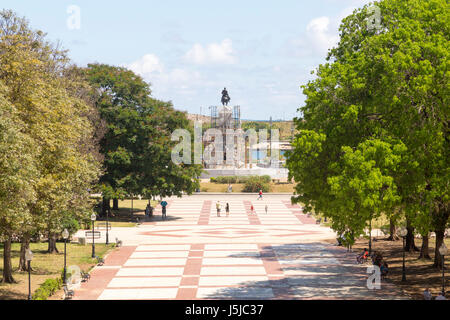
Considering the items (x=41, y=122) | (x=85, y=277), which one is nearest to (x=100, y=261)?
(x=85, y=277)

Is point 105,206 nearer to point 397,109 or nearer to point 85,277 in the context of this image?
point 85,277

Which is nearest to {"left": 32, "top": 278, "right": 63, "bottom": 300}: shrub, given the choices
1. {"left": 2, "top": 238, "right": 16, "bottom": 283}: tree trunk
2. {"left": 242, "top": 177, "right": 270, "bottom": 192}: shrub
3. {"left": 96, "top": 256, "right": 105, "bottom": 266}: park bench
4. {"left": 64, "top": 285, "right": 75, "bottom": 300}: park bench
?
{"left": 64, "top": 285, "right": 75, "bottom": 300}: park bench

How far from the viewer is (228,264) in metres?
33.3

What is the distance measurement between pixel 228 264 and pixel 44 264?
35.4ft

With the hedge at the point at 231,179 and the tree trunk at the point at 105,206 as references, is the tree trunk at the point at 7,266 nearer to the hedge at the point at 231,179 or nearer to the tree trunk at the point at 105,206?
the tree trunk at the point at 105,206

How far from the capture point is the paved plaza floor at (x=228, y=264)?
86.3 feet

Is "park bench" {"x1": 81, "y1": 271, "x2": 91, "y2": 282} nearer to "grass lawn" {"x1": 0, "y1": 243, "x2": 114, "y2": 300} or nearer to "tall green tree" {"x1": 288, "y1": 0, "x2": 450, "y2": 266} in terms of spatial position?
"grass lawn" {"x1": 0, "y1": 243, "x2": 114, "y2": 300}

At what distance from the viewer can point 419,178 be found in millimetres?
23203

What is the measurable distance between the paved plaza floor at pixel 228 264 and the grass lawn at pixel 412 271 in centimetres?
91

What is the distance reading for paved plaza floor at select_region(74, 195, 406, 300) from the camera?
26.3 meters

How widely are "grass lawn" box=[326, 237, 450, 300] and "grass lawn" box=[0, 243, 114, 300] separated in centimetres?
1649
